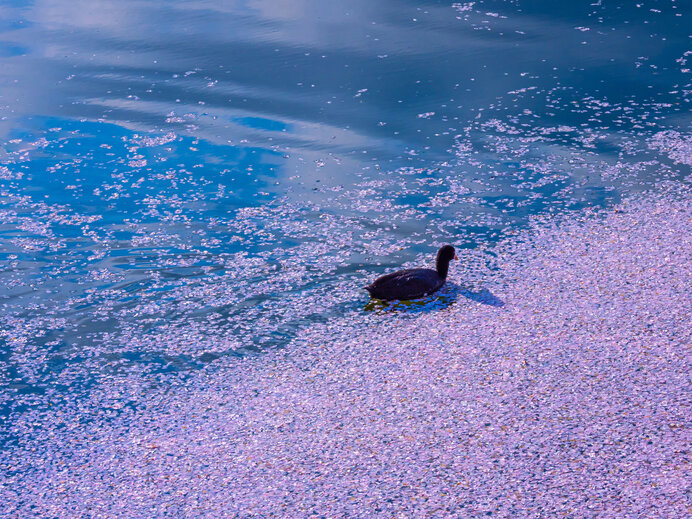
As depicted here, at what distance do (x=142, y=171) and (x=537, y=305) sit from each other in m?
2.23

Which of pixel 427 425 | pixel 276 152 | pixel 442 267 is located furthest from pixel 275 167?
pixel 427 425

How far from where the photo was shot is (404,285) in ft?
9.38

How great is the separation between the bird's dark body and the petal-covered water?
0.19ft

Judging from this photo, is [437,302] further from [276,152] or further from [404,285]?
[276,152]

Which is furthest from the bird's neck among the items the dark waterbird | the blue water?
the blue water

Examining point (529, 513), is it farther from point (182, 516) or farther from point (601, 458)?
point (182, 516)

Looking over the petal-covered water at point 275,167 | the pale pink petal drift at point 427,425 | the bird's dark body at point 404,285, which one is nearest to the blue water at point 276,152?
the petal-covered water at point 275,167

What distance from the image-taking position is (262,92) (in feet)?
15.5

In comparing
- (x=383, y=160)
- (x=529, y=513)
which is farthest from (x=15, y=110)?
(x=529, y=513)

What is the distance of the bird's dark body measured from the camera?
2852 millimetres

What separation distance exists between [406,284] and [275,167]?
139 cm

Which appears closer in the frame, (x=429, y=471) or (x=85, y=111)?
(x=429, y=471)

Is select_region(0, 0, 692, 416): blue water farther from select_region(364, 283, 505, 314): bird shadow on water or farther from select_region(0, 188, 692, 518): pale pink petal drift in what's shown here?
select_region(0, 188, 692, 518): pale pink petal drift

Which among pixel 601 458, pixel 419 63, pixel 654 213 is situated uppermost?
pixel 419 63
